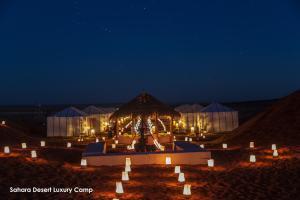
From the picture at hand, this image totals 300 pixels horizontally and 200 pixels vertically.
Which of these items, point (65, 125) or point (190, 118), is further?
point (190, 118)

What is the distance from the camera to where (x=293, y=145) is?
15.8 meters

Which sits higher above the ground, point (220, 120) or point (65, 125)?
point (220, 120)

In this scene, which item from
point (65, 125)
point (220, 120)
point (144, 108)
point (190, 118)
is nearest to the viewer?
point (144, 108)

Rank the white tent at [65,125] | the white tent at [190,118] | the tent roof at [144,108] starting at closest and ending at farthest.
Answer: the tent roof at [144,108] < the white tent at [65,125] < the white tent at [190,118]

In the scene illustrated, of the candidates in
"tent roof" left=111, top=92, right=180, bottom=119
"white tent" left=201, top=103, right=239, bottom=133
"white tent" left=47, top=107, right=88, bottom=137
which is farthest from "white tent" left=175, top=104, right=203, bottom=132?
"tent roof" left=111, top=92, right=180, bottom=119

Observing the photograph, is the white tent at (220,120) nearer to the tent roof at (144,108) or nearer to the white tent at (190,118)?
the white tent at (190,118)

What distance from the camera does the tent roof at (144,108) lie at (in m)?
14.4

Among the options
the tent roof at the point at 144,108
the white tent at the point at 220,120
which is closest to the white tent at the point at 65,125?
the white tent at the point at 220,120

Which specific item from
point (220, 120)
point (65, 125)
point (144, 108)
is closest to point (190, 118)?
point (220, 120)

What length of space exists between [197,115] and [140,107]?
15.4 m

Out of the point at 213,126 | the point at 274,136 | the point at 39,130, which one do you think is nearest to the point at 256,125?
the point at 274,136

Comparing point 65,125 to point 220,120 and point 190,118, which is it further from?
point 220,120

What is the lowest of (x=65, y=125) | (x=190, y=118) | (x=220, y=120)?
(x=65, y=125)

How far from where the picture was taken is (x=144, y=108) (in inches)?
568
